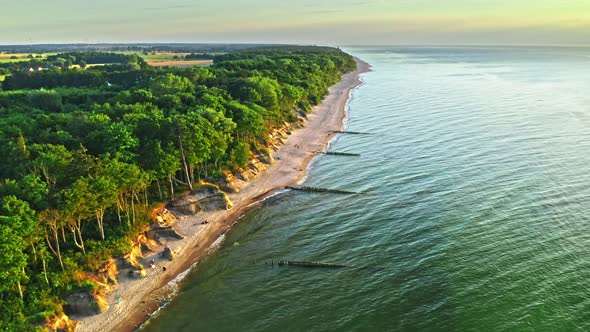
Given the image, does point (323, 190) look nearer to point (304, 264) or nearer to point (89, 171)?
point (304, 264)

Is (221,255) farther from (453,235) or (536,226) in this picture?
(536,226)

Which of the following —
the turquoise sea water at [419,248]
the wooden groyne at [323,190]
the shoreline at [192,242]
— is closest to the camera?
the turquoise sea water at [419,248]

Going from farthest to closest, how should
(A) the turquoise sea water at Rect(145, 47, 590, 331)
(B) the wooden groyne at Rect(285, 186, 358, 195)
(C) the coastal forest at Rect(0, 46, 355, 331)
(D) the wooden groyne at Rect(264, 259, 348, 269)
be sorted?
(B) the wooden groyne at Rect(285, 186, 358, 195), (D) the wooden groyne at Rect(264, 259, 348, 269), (A) the turquoise sea water at Rect(145, 47, 590, 331), (C) the coastal forest at Rect(0, 46, 355, 331)

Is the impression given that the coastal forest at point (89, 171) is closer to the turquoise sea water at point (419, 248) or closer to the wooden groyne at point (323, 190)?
the turquoise sea water at point (419, 248)

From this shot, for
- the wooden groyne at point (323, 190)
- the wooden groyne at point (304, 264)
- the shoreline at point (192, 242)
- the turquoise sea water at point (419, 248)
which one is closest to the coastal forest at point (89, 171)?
the shoreline at point (192, 242)

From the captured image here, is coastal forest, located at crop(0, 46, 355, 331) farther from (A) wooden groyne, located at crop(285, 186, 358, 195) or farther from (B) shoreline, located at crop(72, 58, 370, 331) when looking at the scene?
(A) wooden groyne, located at crop(285, 186, 358, 195)

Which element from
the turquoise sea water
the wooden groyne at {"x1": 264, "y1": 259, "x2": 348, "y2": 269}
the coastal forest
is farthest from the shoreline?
the wooden groyne at {"x1": 264, "y1": 259, "x2": 348, "y2": 269}
